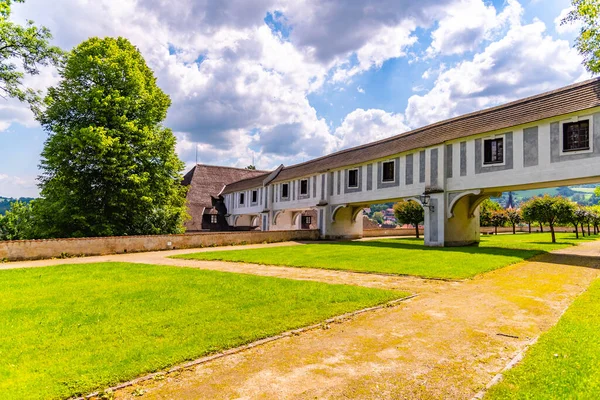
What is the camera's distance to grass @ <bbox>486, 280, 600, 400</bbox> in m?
3.44

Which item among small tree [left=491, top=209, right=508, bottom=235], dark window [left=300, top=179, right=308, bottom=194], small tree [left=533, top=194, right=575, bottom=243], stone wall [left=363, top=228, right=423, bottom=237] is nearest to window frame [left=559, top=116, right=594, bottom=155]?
small tree [left=533, top=194, right=575, bottom=243]

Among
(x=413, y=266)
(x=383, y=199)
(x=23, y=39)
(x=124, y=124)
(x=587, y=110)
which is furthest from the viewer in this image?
(x=383, y=199)

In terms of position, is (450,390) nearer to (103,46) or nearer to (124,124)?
(124,124)

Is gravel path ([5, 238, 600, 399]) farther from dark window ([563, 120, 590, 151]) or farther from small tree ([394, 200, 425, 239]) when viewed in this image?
small tree ([394, 200, 425, 239])

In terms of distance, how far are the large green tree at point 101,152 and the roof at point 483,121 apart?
15255mm

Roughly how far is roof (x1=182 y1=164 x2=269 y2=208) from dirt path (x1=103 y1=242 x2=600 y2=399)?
42287mm

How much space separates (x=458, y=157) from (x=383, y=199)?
6.87 meters

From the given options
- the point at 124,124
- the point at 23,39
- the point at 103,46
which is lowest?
the point at 124,124

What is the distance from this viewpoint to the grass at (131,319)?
408 cm

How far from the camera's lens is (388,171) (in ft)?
86.6

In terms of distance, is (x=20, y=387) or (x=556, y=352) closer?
(x=20, y=387)

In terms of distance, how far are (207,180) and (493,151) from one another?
39.9 metres

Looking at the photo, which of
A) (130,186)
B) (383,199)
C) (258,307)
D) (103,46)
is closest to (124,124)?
(130,186)

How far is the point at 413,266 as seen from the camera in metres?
12.9
